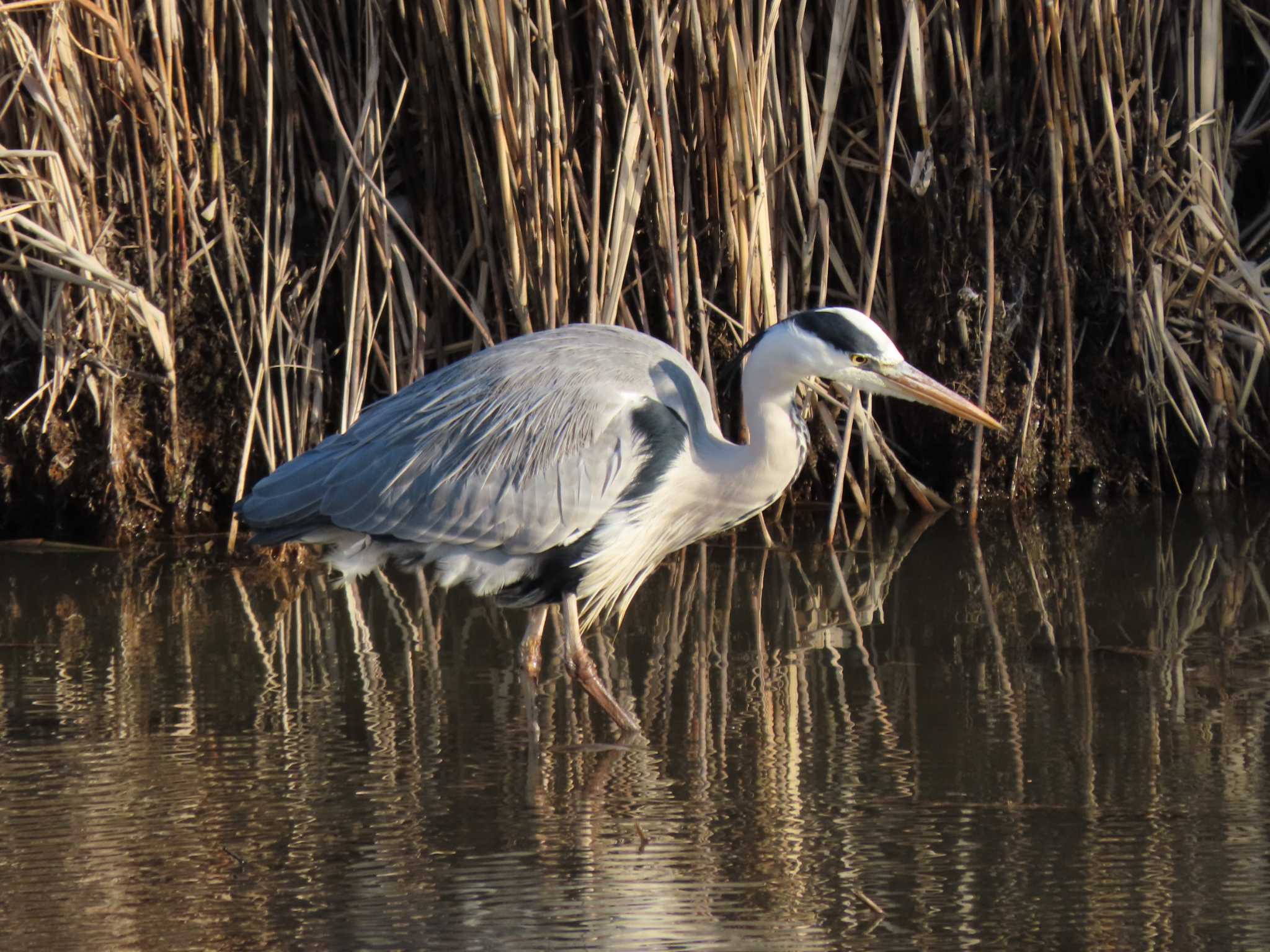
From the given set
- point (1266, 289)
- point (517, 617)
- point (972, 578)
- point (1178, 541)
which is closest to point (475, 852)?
point (517, 617)

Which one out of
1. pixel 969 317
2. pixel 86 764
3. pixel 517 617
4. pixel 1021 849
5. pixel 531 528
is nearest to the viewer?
pixel 1021 849

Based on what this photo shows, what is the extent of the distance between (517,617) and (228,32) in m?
2.23

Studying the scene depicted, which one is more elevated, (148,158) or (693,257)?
(148,158)

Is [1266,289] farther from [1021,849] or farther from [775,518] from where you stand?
[1021,849]

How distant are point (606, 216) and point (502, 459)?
1.52 m

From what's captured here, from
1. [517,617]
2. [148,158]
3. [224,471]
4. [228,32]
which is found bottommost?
[517,617]

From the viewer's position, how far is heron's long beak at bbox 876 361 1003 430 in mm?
4266

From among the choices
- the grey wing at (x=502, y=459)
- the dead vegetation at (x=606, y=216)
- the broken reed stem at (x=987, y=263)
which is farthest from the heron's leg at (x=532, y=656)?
the broken reed stem at (x=987, y=263)

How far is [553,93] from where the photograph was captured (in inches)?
208

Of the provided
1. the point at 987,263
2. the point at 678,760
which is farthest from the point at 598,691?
the point at 987,263

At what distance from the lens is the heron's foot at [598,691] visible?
3.96 meters

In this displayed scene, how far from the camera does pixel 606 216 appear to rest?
5.64m

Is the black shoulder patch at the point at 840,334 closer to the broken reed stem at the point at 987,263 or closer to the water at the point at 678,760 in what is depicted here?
the water at the point at 678,760

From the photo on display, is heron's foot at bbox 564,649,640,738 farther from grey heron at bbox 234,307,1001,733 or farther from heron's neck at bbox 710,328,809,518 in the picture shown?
heron's neck at bbox 710,328,809,518
